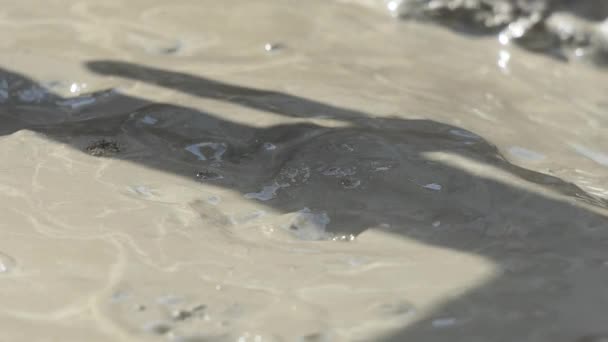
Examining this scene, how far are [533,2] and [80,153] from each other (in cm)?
322

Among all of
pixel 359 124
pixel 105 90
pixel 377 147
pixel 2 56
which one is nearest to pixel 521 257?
pixel 377 147

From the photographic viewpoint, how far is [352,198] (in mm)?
3438

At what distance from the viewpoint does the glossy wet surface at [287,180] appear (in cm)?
272

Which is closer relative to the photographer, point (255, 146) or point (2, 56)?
point (255, 146)

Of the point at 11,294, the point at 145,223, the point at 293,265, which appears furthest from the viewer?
the point at 145,223

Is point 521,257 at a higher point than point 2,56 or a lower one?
higher

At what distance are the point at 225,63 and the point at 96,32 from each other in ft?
2.65

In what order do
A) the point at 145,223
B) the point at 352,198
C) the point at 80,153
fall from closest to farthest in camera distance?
the point at 145,223 → the point at 352,198 → the point at 80,153

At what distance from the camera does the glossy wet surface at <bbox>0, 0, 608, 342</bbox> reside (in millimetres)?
2725

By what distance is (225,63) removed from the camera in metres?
4.84

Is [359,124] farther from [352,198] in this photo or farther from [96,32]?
[96,32]

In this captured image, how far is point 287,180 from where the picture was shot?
11.8ft

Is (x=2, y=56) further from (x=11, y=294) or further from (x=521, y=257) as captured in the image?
(x=521, y=257)

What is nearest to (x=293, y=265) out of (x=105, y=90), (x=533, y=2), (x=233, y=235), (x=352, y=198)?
(x=233, y=235)
